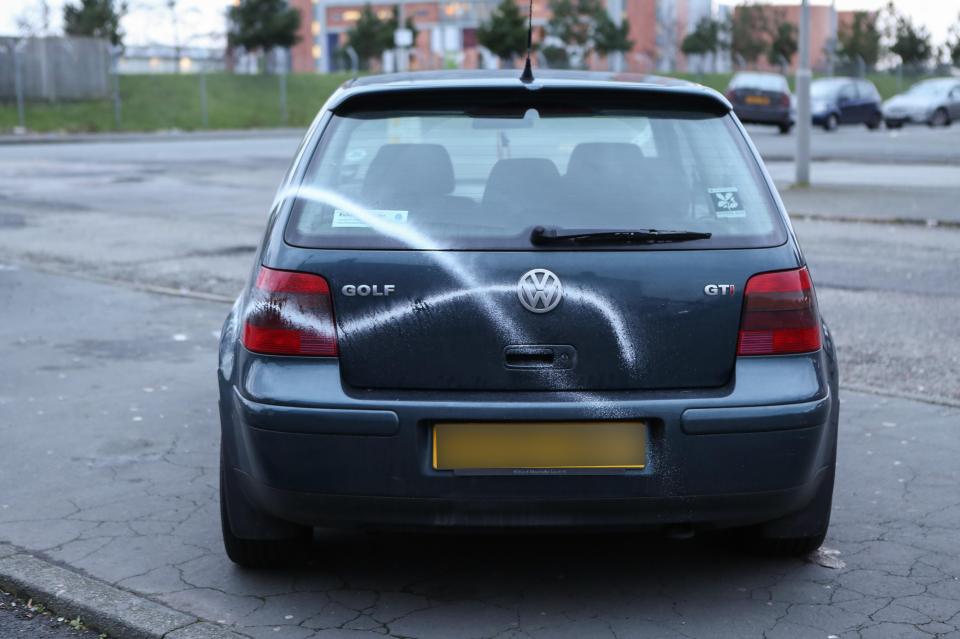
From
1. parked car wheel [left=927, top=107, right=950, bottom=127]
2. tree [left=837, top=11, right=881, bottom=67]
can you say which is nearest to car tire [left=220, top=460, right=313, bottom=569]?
parked car wheel [left=927, top=107, right=950, bottom=127]

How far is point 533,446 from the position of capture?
3.39m

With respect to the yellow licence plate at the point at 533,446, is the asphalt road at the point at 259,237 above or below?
below

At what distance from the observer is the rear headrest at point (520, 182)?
3.58m

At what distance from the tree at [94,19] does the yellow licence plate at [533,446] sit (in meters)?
50.8

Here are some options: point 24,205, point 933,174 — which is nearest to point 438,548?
point 24,205

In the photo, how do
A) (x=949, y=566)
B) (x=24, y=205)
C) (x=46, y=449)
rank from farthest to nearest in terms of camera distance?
(x=24, y=205)
(x=46, y=449)
(x=949, y=566)

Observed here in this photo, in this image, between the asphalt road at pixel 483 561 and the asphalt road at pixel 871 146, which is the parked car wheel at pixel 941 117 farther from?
the asphalt road at pixel 483 561

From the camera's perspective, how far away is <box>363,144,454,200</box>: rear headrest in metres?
3.62

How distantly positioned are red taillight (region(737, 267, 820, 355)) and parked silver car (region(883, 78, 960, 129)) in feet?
139

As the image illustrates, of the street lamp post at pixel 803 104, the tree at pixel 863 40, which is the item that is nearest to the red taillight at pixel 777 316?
the street lamp post at pixel 803 104

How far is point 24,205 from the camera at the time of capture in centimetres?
1622

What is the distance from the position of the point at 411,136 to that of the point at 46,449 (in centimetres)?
257

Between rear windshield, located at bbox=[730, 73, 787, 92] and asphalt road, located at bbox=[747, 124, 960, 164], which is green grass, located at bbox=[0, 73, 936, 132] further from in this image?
asphalt road, located at bbox=[747, 124, 960, 164]

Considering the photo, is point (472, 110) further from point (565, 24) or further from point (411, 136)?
point (565, 24)
